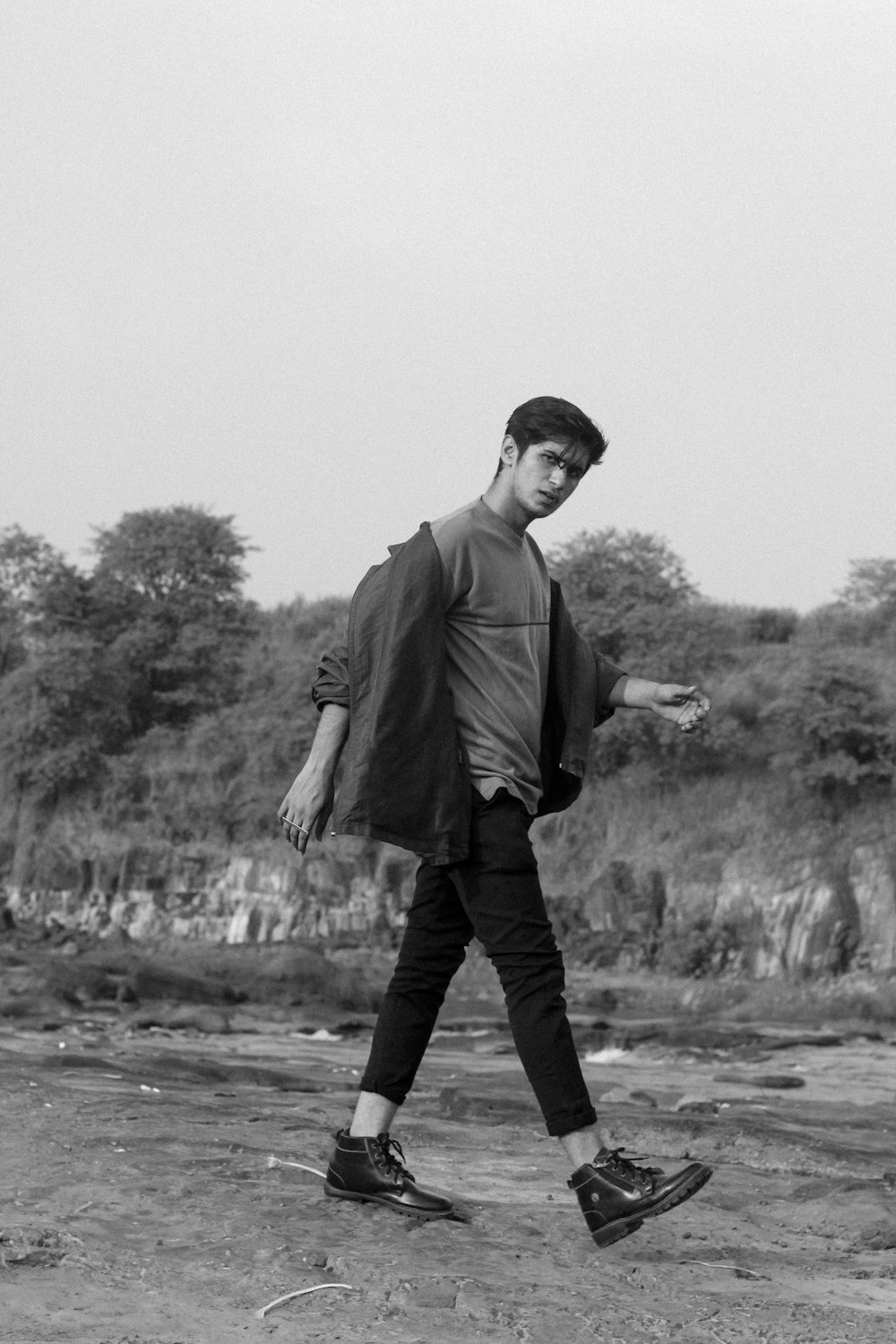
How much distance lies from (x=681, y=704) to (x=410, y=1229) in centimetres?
157

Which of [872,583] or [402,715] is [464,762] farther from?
[872,583]

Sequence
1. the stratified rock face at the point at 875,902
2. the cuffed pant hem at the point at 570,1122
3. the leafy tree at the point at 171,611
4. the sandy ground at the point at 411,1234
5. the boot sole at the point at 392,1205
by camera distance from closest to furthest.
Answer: the sandy ground at the point at 411,1234
the cuffed pant hem at the point at 570,1122
the boot sole at the point at 392,1205
the stratified rock face at the point at 875,902
the leafy tree at the point at 171,611

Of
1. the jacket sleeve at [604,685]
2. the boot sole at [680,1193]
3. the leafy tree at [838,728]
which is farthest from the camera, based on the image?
the leafy tree at [838,728]

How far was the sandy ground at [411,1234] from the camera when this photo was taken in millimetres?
2902

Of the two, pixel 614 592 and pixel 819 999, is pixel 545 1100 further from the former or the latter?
pixel 614 592

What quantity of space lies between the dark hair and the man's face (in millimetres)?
18

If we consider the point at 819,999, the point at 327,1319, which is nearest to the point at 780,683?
the point at 819,999

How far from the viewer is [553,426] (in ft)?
12.6

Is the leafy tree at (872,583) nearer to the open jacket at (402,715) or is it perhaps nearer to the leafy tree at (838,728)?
the leafy tree at (838,728)

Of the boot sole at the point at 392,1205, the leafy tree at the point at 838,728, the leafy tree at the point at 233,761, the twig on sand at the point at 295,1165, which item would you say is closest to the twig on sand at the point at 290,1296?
the boot sole at the point at 392,1205

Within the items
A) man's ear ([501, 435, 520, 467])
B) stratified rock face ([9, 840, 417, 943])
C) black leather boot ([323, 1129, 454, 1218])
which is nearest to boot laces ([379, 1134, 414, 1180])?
black leather boot ([323, 1129, 454, 1218])

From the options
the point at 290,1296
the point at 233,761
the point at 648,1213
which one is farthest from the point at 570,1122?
the point at 233,761

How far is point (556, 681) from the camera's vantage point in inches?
161

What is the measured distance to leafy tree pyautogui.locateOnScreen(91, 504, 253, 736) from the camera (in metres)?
32.7
